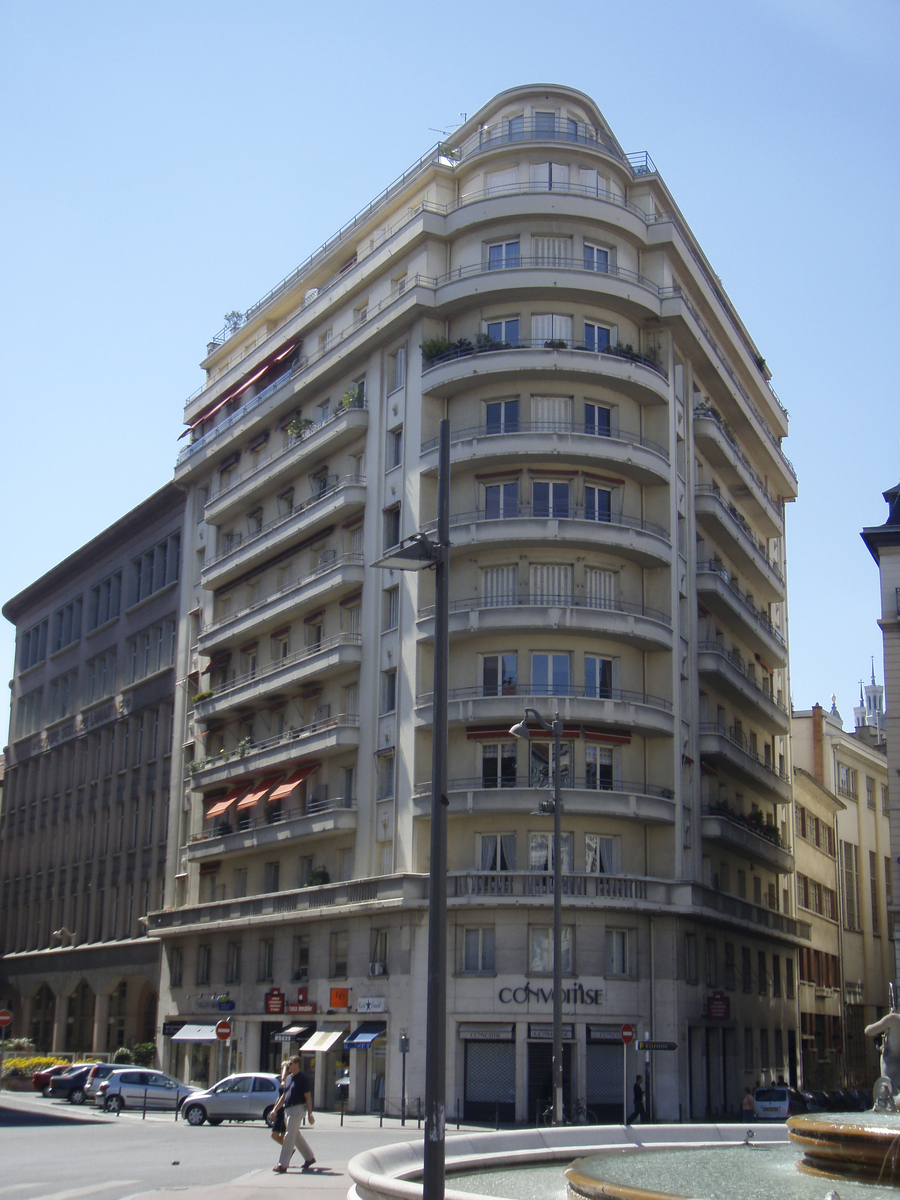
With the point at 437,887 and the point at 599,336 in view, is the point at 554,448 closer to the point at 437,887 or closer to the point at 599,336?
the point at 599,336

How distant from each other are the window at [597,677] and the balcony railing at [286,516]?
1132cm

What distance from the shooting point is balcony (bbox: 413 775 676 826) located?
41719mm

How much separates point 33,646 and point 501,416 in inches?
2015

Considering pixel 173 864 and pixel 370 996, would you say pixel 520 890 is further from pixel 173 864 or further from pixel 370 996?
pixel 173 864

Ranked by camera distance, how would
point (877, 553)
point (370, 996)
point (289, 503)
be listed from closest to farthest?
point (370, 996)
point (877, 553)
point (289, 503)

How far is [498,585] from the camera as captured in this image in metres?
44.8

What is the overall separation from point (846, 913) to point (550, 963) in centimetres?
4069

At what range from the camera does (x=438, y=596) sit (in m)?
15.5

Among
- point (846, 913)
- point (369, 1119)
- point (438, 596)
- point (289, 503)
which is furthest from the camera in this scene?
point (846, 913)

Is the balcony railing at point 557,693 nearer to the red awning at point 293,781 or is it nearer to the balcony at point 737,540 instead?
the red awning at point 293,781

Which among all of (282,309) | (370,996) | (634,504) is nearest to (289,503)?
(282,309)

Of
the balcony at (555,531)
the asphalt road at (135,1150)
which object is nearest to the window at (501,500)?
the balcony at (555,531)

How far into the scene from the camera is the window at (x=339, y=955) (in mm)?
45844

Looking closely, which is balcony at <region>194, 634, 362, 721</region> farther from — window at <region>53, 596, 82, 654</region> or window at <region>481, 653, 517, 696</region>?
window at <region>53, 596, 82, 654</region>
